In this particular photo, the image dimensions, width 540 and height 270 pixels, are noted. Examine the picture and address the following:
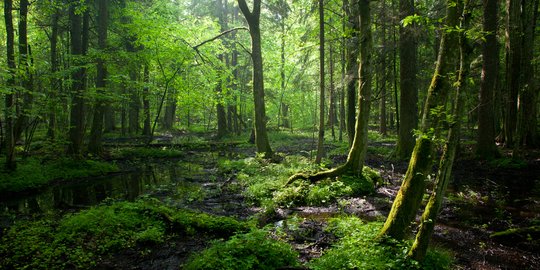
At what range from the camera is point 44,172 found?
1196 cm

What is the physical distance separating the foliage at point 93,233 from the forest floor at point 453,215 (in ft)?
0.87

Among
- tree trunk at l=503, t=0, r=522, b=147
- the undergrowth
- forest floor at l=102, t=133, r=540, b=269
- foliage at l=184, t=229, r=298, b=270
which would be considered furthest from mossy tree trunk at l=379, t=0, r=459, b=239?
tree trunk at l=503, t=0, r=522, b=147

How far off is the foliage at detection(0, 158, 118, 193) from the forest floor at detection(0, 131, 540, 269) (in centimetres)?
439

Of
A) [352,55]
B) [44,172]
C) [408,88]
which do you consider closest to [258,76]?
[352,55]

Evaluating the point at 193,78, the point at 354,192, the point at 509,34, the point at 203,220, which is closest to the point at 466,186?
the point at 354,192

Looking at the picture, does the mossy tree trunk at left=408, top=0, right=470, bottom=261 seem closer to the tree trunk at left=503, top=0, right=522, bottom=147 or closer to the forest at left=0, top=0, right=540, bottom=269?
the forest at left=0, top=0, right=540, bottom=269

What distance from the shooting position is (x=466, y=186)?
1059cm

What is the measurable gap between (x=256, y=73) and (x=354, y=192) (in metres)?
8.34

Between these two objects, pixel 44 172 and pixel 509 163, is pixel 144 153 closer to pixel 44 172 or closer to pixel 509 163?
pixel 44 172

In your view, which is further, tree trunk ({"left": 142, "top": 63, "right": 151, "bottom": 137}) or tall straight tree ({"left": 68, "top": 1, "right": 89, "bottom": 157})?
tree trunk ({"left": 142, "top": 63, "right": 151, "bottom": 137})

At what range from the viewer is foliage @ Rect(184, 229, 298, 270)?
4.57m

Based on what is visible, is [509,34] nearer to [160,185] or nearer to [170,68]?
[160,185]

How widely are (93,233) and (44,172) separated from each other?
765cm

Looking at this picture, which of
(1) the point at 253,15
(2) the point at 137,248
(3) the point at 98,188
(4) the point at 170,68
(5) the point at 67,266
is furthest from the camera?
(4) the point at 170,68
